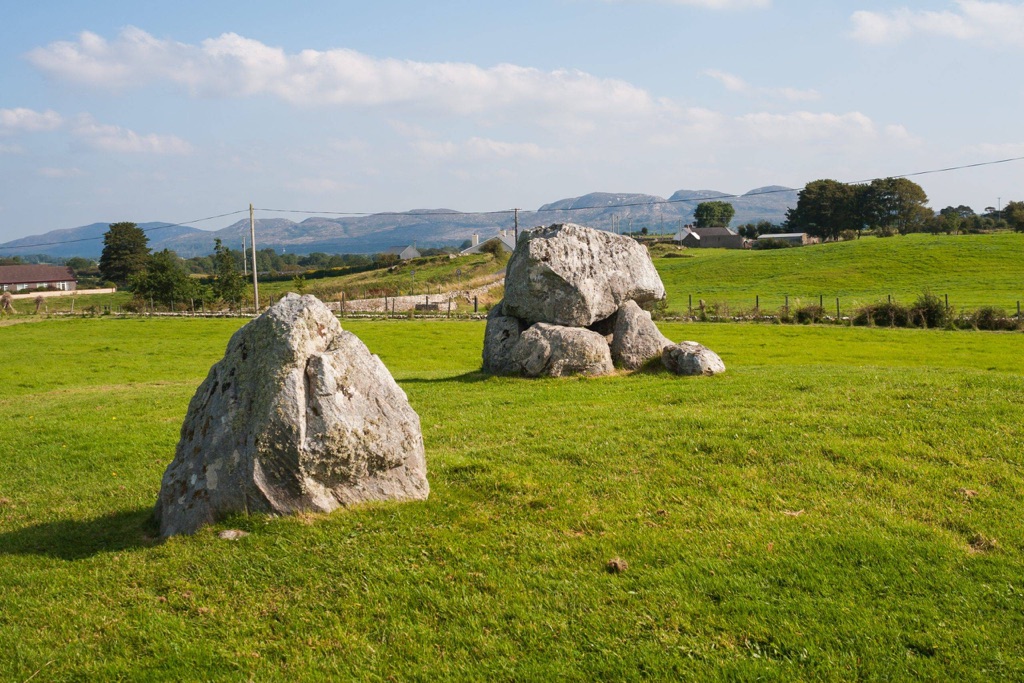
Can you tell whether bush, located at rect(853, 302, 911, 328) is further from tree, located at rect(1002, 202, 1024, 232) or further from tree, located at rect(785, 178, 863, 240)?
tree, located at rect(785, 178, 863, 240)

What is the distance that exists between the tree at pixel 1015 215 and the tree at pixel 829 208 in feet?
74.8

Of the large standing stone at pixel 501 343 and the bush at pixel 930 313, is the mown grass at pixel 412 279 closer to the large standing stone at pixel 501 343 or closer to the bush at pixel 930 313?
the bush at pixel 930 313

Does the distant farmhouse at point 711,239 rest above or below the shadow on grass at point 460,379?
above

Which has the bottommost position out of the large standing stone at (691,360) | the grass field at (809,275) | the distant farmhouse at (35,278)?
the large standing stone at (691,360)

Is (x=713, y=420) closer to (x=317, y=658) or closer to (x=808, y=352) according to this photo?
(x=317, y=658)

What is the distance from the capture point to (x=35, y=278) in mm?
144125

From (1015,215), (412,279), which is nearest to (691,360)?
(412,279)

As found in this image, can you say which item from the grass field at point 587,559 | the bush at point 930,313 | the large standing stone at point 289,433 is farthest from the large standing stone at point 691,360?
the bush at point 930,313

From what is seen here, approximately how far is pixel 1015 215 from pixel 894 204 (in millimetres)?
23043

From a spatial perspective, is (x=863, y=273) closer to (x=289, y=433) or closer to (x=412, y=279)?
(x=412, y=279)

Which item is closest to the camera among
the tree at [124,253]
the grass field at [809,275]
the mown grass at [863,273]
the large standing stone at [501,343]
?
the large standing stone at [501,343]

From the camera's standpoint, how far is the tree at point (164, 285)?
237 feet

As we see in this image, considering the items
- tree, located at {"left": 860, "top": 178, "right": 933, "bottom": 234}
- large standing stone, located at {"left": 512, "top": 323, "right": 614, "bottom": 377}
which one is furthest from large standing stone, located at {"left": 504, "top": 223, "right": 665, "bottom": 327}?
tree, located at {"left": 860, "top": 178, "right": 933, "bottom": 234}

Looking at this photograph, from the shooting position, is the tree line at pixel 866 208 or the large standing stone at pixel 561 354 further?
the tree line at pixel 866 208
